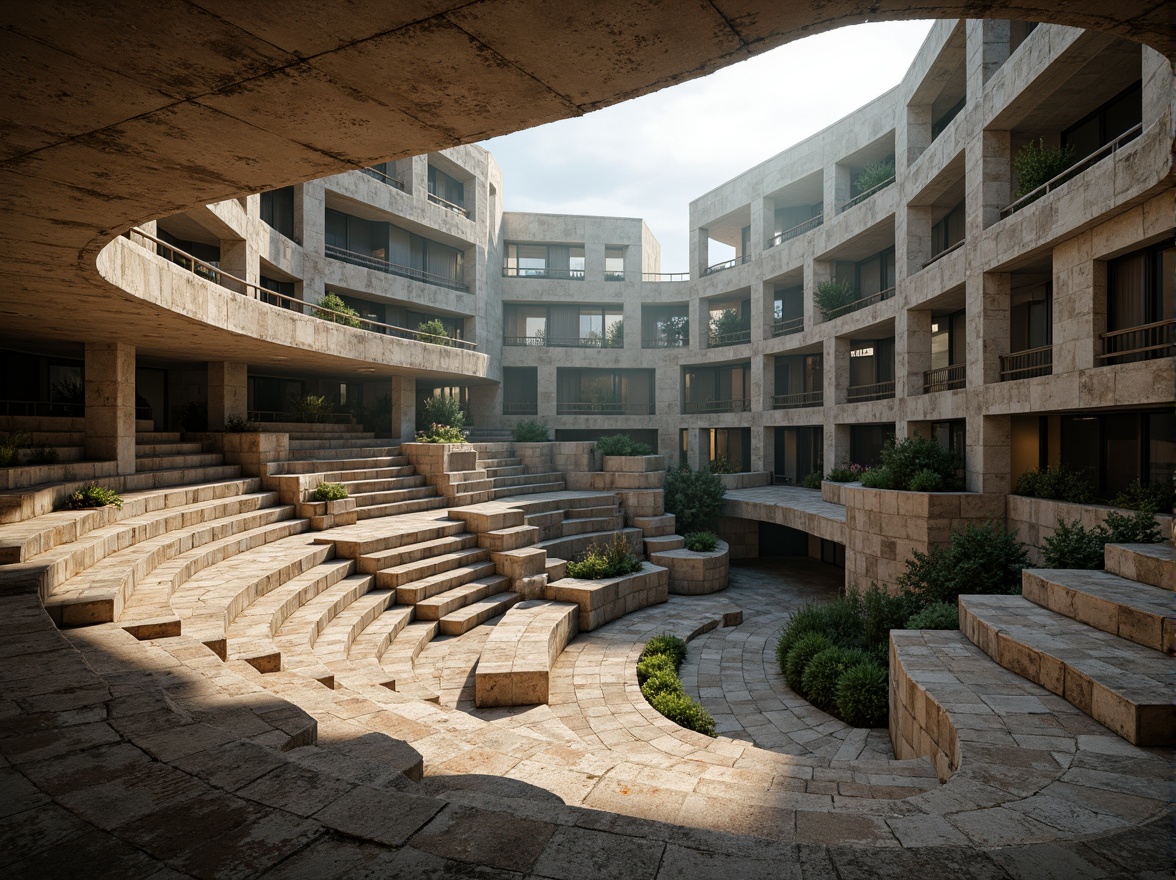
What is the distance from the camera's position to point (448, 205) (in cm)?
2781

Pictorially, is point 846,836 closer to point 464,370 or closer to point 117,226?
point 117,226

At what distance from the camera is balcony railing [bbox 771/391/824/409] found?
2672cm

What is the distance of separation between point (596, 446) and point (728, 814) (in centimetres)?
1917

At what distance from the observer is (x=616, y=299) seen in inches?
1284

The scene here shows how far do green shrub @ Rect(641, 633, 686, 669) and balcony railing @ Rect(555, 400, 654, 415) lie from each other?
21.1 m

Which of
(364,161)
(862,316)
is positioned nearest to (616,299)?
(862,316)

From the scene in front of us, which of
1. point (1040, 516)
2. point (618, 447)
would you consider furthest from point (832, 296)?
point (1040, 516)

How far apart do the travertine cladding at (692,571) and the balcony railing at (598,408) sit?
16.1 meters

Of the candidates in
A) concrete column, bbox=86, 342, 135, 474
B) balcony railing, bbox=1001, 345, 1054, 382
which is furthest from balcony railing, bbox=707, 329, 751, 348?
concrete column, bbox=86, 342, 135, 474

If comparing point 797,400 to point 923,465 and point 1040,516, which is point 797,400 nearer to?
point 923,465

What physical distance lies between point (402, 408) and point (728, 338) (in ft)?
54.0

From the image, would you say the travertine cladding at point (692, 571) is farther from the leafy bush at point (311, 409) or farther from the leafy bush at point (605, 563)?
the leafy bush at point (311, 409)

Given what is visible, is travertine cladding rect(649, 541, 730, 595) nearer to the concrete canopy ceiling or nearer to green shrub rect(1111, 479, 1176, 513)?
green shrub rect(1111, 479, 1176, 513)

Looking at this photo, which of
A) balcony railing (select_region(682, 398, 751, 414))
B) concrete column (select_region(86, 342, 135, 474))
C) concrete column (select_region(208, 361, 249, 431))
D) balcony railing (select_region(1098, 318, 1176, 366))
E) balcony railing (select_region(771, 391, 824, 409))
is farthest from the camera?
balcony railing (select_region(682, 398, 751, 414))
